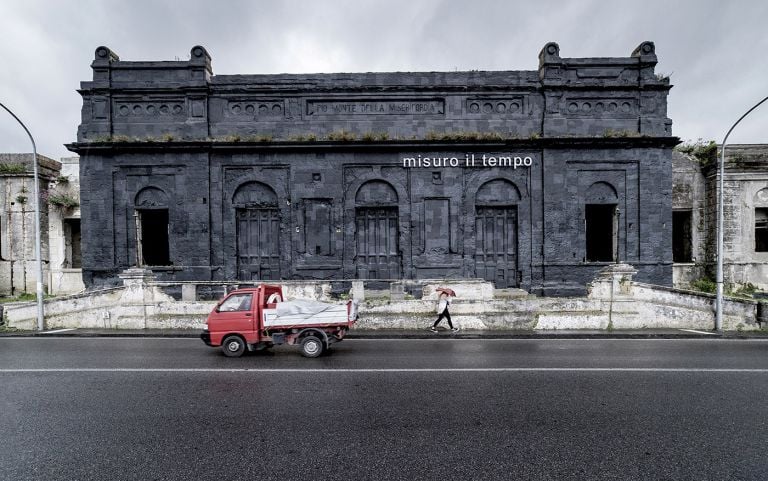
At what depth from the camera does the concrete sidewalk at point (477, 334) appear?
425 inches

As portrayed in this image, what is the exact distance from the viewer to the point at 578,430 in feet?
15.4

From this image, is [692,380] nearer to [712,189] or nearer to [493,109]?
[493,109]

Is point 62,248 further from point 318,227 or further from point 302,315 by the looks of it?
point 302,315

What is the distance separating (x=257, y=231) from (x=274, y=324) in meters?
8.70

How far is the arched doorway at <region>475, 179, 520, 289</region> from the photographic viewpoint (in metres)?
16.3

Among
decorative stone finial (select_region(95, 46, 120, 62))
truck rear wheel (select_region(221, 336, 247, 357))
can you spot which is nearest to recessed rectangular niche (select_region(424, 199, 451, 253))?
truck rear wheel (select_region(221, 336, 247, 357))

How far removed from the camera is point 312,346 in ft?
28.0

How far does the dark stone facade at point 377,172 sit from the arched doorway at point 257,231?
0.06 m

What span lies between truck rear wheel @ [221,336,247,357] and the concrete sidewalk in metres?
3.02

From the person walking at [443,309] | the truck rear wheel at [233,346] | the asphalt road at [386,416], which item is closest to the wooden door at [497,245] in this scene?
the person walking at [443,309]

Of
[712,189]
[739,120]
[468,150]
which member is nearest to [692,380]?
[739,120]

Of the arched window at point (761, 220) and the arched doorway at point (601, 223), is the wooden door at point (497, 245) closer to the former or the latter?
the arched doorway at point (601, 223)

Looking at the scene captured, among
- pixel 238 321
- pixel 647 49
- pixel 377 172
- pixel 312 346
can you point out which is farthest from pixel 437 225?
pixel 647 49

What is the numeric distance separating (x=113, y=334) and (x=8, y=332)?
3.24 meters
